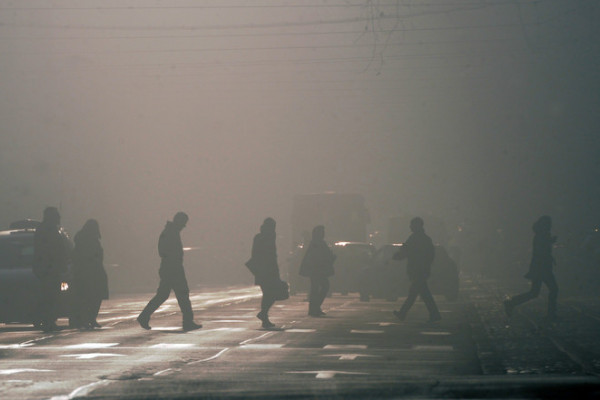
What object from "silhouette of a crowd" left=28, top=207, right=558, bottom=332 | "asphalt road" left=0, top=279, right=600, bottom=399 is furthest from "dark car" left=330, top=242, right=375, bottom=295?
"silhouette of a crowd" left=28, top=207, right=558, bottom=332

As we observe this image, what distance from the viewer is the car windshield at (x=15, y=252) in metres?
22.1

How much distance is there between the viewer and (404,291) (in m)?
32.3

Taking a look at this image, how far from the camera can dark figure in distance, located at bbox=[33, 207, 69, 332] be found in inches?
784

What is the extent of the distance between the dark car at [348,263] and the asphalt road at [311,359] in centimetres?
1442

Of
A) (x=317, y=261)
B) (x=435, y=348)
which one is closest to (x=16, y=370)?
(x=435, y=348)

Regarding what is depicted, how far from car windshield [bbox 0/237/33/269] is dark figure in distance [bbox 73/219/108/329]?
103 cm

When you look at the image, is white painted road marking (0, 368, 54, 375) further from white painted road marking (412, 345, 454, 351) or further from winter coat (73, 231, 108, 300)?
winter coat (73, 231, 108, 300)

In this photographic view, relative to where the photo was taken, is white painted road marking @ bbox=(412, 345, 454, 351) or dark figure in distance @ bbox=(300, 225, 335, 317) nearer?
white painted road marking @ bbox=(412, 345, 454, 351)

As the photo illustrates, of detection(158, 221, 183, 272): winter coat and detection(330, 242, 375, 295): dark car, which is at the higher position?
detection(158, 221, 183, 272): winter coat

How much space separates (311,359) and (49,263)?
7.36 metres

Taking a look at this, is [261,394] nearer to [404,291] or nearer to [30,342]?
[30,342]

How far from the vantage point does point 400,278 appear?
32.7 m

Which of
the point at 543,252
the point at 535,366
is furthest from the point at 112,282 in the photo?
the point at 535,366

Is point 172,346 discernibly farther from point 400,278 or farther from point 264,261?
point 400,278
